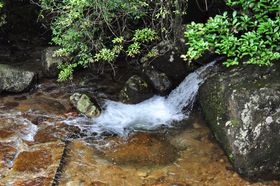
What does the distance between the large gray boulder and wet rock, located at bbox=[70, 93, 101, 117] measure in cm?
253

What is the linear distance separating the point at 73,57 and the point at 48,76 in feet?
3.87

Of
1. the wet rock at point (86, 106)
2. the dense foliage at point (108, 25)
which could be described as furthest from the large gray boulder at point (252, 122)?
the wet rock at point (86, 106)

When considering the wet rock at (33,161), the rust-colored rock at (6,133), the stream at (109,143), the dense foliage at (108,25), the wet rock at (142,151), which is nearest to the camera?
the stream at (109,143)

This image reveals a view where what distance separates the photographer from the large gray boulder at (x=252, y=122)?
5262mm

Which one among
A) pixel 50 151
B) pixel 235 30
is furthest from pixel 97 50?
pixel 235 30

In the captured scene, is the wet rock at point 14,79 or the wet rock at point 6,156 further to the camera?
the wet rock at point 14,79

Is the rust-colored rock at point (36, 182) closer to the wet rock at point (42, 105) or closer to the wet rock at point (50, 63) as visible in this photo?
the wet rock at point (42, 105)

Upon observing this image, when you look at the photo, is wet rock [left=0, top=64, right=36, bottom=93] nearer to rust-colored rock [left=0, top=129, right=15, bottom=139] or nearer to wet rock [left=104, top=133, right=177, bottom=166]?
rust-colored rock [left=0, top=129, right=15, bottom=139]

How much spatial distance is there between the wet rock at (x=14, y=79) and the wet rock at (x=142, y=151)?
294cm

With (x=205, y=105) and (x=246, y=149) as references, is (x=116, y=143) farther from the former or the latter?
(x=246, y=149)

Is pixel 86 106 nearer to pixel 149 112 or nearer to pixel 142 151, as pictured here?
pixel 149 112

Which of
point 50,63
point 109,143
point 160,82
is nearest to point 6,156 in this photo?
point 109,143

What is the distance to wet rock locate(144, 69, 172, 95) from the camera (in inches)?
307

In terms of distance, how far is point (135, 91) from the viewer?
7.61 m
